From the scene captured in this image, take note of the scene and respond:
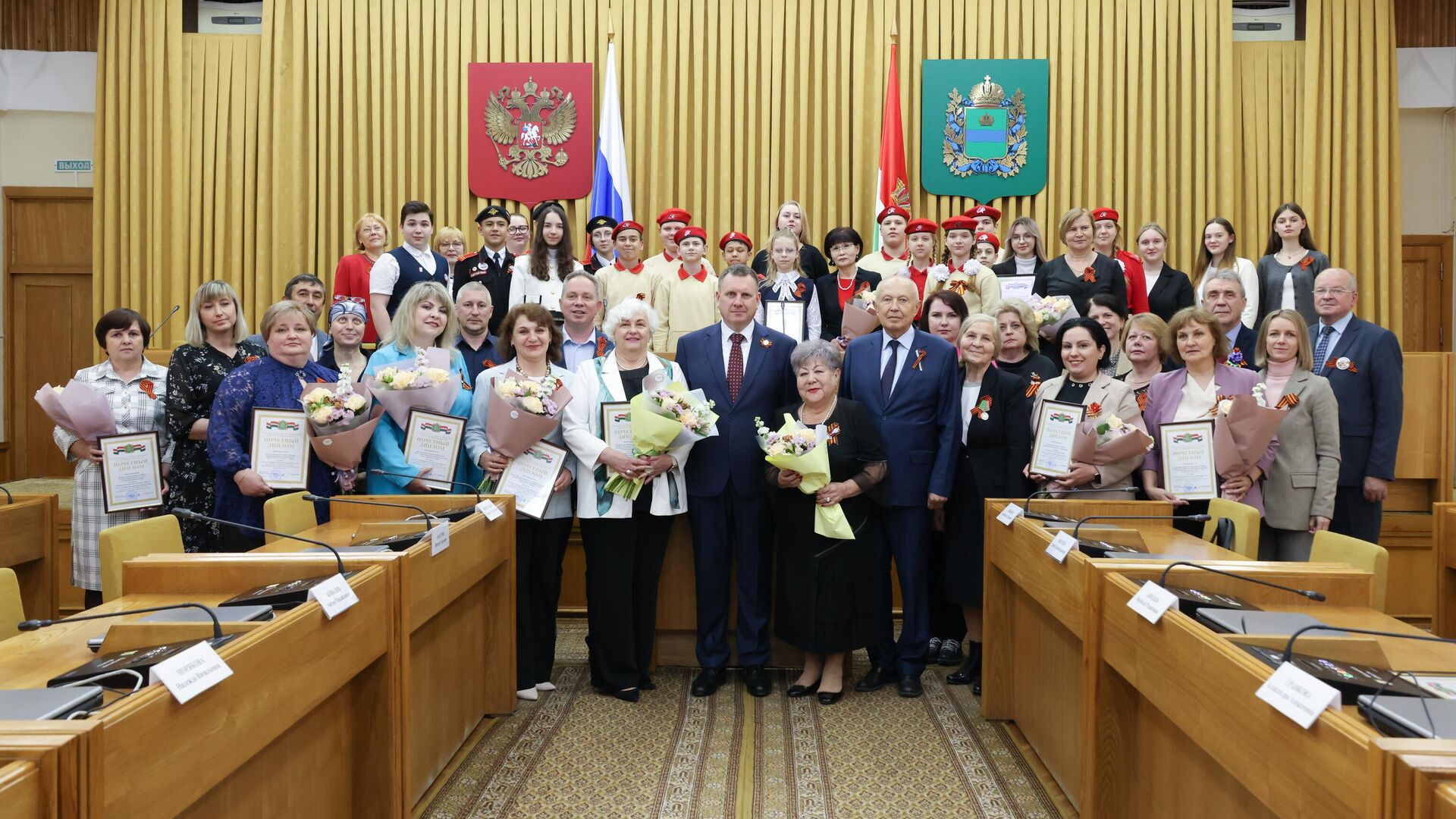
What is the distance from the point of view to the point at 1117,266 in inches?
219

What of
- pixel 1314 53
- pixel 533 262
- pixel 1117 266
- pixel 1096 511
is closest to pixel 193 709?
pixel 1096 511

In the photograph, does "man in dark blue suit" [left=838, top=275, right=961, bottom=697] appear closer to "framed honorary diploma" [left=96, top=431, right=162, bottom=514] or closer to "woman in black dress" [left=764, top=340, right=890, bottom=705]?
"woman in black dress" [left=764, top=340, right=890, bottom=705]

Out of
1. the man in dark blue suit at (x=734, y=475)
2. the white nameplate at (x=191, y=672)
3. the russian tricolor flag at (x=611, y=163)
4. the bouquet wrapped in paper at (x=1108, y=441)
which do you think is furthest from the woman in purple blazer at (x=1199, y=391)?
the russian tricolor flag at (x=611, y=163)

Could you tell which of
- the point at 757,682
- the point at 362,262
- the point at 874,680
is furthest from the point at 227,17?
the point at 874,680

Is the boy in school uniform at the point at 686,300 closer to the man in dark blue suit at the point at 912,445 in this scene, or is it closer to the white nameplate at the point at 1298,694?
the man in dark blue suit at the point at 912,445

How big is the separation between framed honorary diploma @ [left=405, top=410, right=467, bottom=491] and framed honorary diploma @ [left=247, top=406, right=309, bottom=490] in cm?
37

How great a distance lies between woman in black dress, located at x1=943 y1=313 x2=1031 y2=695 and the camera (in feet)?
14.1

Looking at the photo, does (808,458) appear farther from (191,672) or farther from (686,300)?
(191,672)

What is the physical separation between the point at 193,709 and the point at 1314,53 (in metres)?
9.17

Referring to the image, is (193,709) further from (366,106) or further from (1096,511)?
(366,106)

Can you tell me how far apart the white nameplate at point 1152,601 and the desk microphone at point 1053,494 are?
1.04 meters

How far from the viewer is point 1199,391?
4102 mm

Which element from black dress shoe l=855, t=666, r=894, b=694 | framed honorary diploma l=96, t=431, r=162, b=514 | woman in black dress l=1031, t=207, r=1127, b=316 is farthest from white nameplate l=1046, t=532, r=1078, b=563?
framed honorary diploma l=96, t=431, r=162, b=514

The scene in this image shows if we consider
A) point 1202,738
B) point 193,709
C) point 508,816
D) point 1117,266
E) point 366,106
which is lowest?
point 508,816
